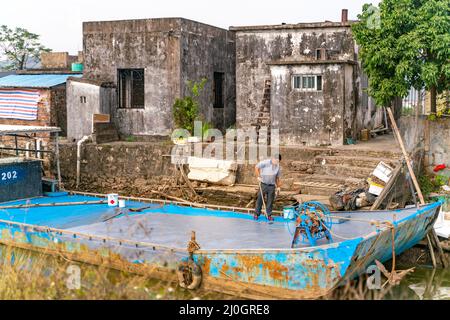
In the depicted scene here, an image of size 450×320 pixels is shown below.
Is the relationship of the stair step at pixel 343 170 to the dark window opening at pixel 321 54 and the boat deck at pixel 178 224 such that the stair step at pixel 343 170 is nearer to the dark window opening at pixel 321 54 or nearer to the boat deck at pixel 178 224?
the boat deck at pixel 178 224

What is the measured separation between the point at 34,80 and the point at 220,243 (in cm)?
1429

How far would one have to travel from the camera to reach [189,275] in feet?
33.4

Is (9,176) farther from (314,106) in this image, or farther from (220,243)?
(314,106)

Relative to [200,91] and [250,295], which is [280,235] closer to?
[250,295]

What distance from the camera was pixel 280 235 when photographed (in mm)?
11086

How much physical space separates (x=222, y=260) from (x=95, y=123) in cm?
1090

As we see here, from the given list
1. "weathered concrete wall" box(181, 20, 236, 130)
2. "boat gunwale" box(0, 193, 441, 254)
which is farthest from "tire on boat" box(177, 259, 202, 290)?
"weathered concrete wall" box(181, 20, 236, 130)

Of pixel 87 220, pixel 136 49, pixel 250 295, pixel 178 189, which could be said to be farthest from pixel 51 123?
pixel 250 295

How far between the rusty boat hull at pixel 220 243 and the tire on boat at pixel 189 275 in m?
0.09

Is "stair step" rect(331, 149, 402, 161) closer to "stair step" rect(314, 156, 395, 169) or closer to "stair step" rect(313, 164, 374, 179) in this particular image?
"stair step" rect(314, 156, 395, 169)

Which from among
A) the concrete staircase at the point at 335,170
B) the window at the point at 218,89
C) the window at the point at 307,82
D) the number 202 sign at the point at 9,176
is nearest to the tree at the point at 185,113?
the window at the point at 218,89

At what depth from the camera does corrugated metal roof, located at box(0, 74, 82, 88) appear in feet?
70.0

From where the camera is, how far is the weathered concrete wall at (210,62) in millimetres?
19672

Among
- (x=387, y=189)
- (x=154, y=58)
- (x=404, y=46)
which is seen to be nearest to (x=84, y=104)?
(x=154, y=58)
